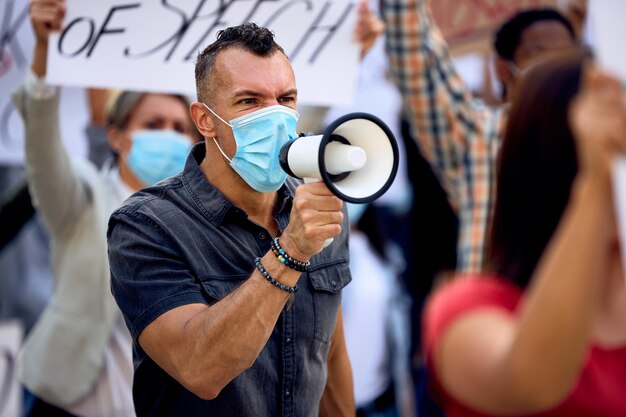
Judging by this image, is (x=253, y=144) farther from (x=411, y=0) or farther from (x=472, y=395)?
(x=411, y=0)

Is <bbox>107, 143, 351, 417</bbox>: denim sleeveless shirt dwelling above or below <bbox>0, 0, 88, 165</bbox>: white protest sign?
above

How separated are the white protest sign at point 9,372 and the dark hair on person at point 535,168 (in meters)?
2.63

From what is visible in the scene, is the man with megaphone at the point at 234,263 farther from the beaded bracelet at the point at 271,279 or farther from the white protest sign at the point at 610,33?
the white protest sign at the point at 610,33

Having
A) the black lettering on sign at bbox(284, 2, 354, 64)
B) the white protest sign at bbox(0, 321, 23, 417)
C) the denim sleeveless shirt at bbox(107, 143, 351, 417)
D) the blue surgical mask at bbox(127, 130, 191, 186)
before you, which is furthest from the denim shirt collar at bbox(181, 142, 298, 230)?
the white protest sign at bbox(0, 321, 23, 417)

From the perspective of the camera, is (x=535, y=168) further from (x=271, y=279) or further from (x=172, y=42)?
(x=172, y=42)

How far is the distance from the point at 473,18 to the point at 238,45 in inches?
92.6

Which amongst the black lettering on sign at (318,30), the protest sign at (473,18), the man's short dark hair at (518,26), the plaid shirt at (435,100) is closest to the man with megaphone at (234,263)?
the black lettering on sign at (318,30)

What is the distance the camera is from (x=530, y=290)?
1362mm

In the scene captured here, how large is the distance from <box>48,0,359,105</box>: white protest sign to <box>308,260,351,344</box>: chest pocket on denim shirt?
2.32 ft

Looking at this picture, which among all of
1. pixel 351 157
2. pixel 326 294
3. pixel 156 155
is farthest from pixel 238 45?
pixel 156 155

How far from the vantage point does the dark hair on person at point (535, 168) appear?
4.50 ft

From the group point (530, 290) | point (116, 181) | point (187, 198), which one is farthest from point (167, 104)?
point (530, 290)

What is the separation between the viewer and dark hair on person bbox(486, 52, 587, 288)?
137 cm

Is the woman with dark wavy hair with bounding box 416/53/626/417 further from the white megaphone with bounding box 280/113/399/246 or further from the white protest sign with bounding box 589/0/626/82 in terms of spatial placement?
the white megaphone with bounding box 280/113/399/246
